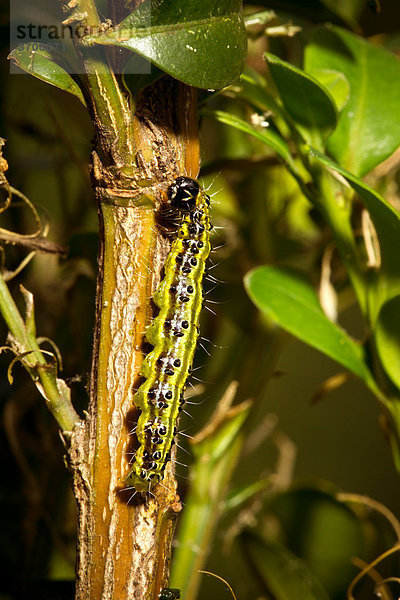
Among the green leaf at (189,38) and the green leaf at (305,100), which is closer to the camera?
the green leaf at (189,38)

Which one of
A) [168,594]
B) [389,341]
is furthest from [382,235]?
[168,594]

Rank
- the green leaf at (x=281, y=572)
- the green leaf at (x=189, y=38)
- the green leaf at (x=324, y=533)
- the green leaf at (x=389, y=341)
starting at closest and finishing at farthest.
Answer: the green leaf at (x=189, y=38), the green leaf at (x=389, y=341), the green leaf at (x=281, y=572), the green leaf at (x=324, y=533)

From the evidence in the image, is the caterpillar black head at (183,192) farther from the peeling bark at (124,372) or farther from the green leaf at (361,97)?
the green leaf at (361,97)

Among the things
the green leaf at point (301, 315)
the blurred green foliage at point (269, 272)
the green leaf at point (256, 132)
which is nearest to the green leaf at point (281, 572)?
the blurred green foliage at point (269, 272)

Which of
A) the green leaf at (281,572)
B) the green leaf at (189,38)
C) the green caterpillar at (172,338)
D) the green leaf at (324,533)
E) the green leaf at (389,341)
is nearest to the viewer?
the green leaf at (189,38)

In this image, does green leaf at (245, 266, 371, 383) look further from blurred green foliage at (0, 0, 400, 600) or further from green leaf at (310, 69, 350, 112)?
green leaf at (310, 69, 350, 112)

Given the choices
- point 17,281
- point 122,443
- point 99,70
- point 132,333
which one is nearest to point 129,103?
point 99,70

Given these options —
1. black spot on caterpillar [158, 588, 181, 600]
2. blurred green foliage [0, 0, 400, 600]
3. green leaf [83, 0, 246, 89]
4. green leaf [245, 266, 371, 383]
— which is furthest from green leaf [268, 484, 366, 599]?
green leaf [83, 0, 246, 89]

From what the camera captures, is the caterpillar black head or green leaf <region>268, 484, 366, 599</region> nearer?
the caterpillar black head

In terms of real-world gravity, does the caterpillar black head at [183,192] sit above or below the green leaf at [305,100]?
below
